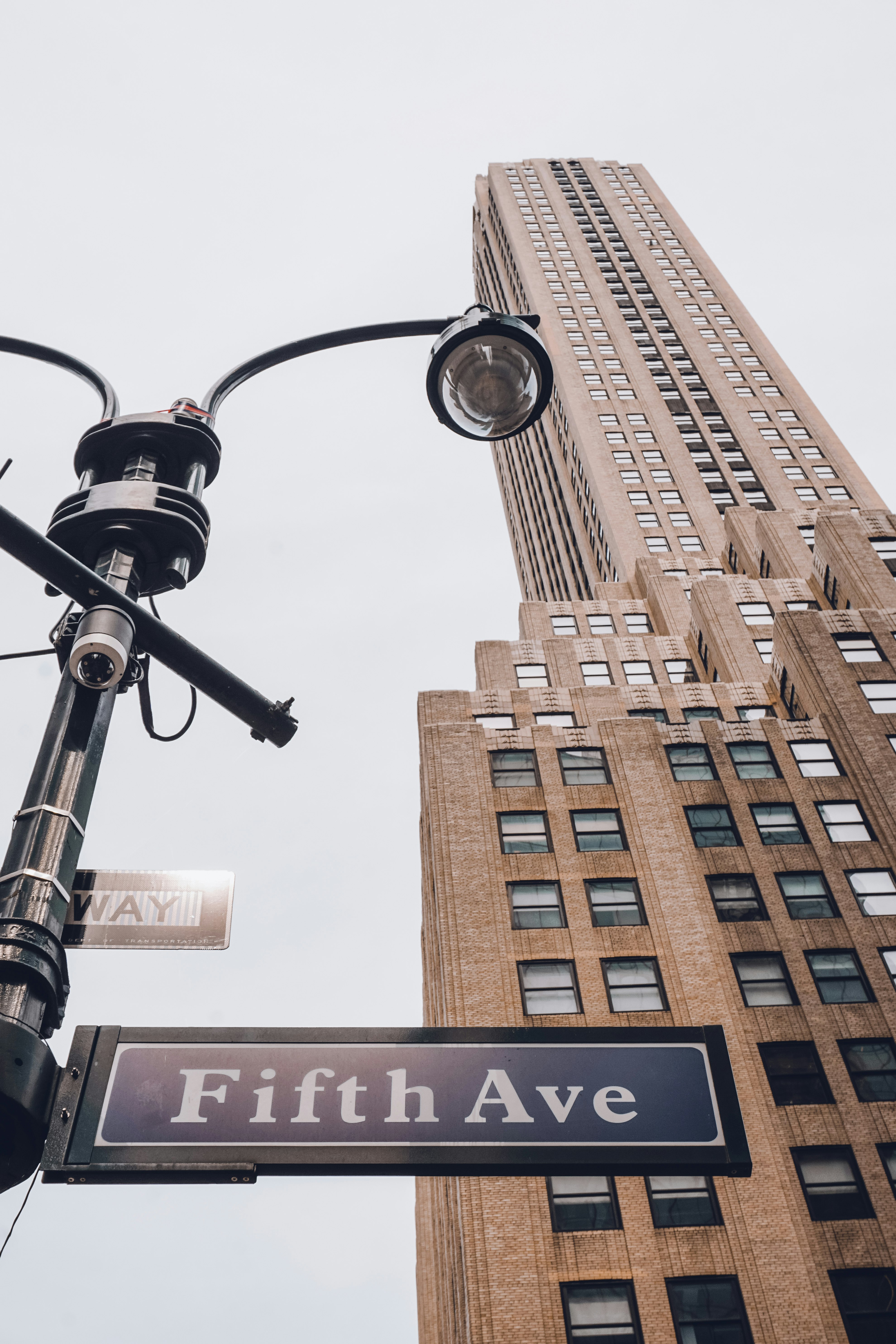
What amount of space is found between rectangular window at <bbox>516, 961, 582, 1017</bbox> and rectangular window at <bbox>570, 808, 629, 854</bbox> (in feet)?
18.4

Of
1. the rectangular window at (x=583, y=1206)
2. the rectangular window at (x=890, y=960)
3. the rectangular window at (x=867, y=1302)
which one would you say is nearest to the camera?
the rectangular window at (x=867, y=1302)

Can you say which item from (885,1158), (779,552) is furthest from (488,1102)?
(779,552)

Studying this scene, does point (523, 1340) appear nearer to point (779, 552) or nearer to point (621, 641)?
point (621, 641)

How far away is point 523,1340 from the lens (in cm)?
2619

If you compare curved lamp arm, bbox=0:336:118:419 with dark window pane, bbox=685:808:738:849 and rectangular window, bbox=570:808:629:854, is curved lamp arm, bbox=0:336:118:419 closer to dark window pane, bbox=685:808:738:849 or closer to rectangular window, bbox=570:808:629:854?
rectangular window, bbox=570:808:629:854

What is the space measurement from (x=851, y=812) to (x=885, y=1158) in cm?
1445

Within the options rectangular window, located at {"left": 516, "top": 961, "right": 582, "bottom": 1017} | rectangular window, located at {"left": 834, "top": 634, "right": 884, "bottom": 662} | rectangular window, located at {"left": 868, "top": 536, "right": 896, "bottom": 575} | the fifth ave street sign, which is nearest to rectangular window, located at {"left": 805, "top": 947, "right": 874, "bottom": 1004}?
rectangular window, located at {"left": 516, "top": 961, "right": 582, "bottom": 1017}

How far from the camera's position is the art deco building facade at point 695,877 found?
27.8 meters

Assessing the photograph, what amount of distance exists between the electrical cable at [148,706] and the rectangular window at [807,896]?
36147 millimetres

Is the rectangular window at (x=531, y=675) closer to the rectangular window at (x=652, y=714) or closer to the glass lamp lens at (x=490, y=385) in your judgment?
the rectangular window at (x=652, y=714)

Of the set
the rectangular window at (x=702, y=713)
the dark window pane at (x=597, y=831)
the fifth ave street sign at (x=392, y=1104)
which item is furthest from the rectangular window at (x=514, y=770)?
the fifth ave street sign at (x=392, y=1104)

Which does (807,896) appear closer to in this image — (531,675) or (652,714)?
(652,714)

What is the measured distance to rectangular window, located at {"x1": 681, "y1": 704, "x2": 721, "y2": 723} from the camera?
1972 inches

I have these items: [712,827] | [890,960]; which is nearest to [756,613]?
[712,827]
